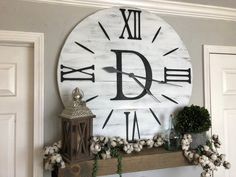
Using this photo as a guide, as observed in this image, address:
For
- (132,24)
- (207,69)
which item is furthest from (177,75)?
(132,24)

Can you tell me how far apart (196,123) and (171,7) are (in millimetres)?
888

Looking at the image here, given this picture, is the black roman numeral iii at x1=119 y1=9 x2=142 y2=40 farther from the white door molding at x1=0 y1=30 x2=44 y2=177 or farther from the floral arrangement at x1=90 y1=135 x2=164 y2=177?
the floral arrangement at x1=90 y1=135 x2=164 y2=177

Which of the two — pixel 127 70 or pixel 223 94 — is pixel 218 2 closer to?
pixel 223 94

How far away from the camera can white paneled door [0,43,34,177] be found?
157 cm

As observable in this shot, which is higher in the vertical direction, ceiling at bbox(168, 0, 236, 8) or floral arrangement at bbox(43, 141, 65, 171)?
ceiling at bbox(168, 0, 236, 8)

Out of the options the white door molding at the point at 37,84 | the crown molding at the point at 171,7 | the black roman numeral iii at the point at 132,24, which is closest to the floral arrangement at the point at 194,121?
the black roman numeral iii at the point at 132,24

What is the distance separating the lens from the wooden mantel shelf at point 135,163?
4.51 ft

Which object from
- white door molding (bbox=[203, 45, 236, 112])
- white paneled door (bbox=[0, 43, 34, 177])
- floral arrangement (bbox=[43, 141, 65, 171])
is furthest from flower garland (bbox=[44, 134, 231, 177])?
white door molding (bbox=[203, 45, 236, 112])

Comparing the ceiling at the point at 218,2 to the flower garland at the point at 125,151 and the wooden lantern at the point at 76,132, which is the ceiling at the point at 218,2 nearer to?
the flower garland at the point at 125,151

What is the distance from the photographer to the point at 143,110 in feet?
5.76

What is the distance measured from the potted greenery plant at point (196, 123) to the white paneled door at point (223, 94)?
0.35 meters

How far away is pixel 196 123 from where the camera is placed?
1.62 metres

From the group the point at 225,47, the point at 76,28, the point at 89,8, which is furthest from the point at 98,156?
the point at 225,47

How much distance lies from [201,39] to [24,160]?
5.23ft
